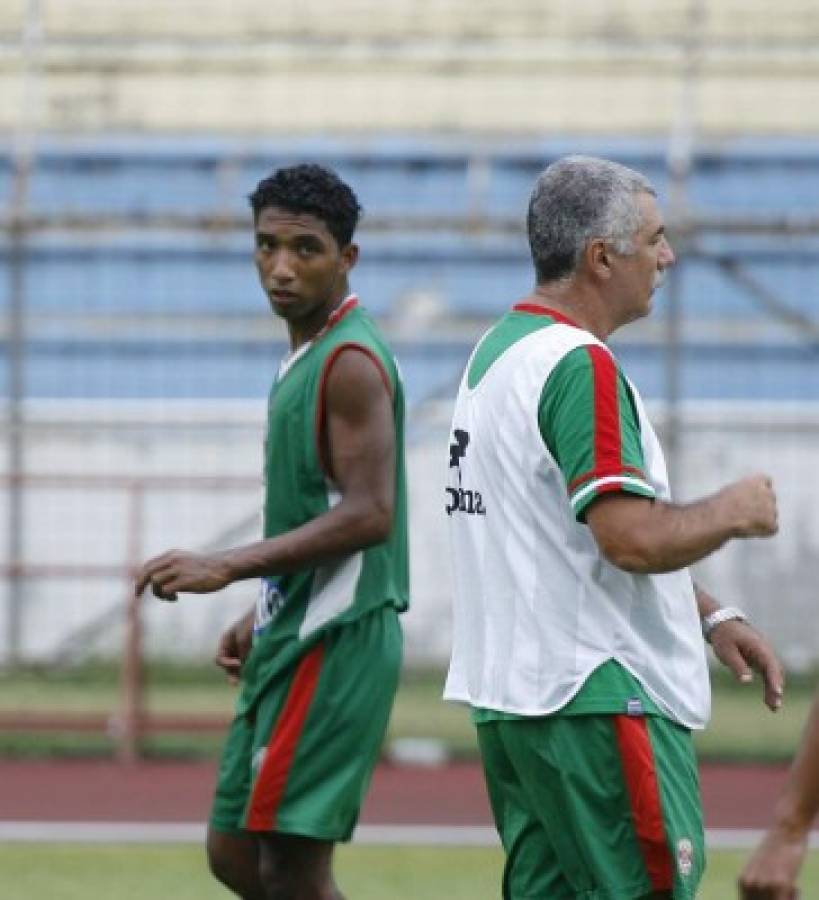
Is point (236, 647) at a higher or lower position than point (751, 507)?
lower

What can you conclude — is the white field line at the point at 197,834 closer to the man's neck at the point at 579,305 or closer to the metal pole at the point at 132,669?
the metal pole at the point at 132,669

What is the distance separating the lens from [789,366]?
15570 millimetres

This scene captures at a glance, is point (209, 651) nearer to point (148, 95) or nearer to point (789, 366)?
point (789, 366)

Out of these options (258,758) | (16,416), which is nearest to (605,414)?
(258,758)

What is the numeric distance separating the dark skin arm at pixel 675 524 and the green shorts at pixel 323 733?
6.14ft

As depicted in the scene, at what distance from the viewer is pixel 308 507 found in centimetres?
619

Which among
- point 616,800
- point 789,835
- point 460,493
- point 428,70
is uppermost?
point 428,70

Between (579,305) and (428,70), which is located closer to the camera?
(579,305)

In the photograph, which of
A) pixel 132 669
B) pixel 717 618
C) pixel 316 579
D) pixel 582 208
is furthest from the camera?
pixel 132 669

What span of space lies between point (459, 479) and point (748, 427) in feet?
29.3

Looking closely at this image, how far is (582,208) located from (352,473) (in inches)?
62.9

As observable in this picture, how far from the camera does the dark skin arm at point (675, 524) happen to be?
4.30 metres

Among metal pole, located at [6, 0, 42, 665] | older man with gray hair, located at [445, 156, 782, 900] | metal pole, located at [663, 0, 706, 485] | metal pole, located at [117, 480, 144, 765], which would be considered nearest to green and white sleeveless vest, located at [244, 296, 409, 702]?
older man with gray hair, located at [445, 156, 782, 900]

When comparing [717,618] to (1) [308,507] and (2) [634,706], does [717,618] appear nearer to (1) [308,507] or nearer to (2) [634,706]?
(2) [634,706]
